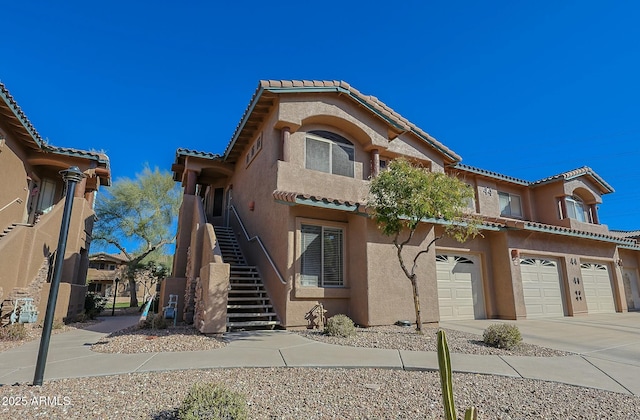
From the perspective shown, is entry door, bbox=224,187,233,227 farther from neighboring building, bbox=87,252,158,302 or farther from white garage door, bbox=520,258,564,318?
neighboring building, bbox=87,252,158,302

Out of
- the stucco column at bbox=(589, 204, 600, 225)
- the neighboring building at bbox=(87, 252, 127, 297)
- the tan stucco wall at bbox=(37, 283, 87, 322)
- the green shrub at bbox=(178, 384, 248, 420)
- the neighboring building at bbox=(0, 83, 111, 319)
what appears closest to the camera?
the green shrub at bbox=(178, 384, 248, 420)

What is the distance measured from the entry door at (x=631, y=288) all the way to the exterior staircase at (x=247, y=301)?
20430 millimetres

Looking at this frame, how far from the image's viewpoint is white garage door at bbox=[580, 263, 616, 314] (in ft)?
51.0

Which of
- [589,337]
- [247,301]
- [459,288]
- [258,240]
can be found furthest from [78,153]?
[589,337]

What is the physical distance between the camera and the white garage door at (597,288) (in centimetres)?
1553

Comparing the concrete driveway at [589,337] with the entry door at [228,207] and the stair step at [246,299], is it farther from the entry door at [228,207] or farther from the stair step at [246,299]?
the entry door at [228,207]

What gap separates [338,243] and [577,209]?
1704 cm

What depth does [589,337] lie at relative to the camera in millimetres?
8836

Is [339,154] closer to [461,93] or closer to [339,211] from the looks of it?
[339,211]

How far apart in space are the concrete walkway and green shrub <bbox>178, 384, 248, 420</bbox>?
221 centimetres

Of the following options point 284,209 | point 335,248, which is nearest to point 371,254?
point 335,248

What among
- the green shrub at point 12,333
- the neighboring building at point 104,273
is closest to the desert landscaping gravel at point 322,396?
the green shrub at point 12,333

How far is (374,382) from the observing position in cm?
492

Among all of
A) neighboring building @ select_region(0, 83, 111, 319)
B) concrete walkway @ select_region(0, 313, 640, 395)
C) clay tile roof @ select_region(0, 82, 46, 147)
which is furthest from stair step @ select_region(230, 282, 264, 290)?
clay tile roof @ select_region(0, 82, 46, 147)
